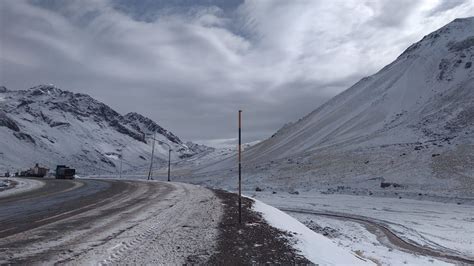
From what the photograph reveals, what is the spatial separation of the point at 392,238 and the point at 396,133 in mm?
69402

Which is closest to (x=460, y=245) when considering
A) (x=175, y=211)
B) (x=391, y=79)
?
(x=175, y=211)

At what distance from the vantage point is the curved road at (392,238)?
1643 centimetres

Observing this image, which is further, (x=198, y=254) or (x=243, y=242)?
(x=243, y=242)

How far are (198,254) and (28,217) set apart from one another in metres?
8.07

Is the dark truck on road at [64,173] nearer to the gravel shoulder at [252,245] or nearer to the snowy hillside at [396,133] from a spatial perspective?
the snowy hillside at [396,133]

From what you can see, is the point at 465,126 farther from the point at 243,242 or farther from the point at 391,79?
the point at 243,242

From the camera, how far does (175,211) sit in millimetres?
15789

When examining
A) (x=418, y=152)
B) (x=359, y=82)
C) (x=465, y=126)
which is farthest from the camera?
(x=359, y=82)

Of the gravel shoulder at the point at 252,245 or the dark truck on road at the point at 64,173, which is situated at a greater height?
the dark truck on road at the point at 64,173

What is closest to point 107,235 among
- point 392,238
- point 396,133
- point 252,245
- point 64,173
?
point 252,245

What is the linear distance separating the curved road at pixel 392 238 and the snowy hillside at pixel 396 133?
80.3 feet

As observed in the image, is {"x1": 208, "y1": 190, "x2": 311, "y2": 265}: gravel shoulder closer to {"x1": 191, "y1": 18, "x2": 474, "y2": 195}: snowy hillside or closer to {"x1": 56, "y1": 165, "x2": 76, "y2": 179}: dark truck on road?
{"x1": 191, "y1": 18, "x2": 474, "y2": 195}: snowy hillside

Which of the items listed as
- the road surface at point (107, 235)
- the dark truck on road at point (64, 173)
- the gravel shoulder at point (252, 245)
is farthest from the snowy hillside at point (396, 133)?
the gravel shoulder at point (252, 245)

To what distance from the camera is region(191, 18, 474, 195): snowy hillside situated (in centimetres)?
5853
